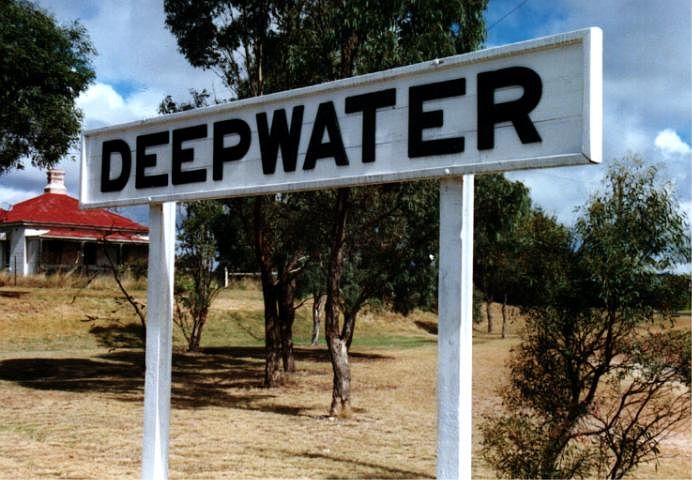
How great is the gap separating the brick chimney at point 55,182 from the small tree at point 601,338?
35371mm

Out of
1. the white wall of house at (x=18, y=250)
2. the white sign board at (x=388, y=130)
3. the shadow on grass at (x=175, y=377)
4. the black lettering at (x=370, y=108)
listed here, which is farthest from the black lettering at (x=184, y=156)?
the white wall of house at (x=18, y=250)

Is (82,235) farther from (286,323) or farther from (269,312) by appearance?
(269,312)

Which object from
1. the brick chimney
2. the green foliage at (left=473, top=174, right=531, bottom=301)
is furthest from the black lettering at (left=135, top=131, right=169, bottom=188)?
the brick chimney

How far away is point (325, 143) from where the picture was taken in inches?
149

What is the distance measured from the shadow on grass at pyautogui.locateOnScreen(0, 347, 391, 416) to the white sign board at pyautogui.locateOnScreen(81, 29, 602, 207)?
10200 millimetres

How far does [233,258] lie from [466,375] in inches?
932

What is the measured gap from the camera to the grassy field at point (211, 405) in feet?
29.6

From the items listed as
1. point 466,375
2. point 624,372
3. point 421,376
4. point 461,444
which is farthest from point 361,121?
point 421,376

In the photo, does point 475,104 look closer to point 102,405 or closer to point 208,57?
point 102,405

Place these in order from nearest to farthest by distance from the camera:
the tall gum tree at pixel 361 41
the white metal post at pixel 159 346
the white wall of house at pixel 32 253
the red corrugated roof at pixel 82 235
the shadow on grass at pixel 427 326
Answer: the white metal post at pixel 159 346 → the tall gum tree at pixel 361 41 → the red corrugated roof at pixel 82 235 → the white wall of house at pixel 32 253 → the shadow on grass at pixel 427 326

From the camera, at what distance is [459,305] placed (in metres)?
3.31

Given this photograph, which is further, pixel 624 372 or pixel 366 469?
pixel 366 469

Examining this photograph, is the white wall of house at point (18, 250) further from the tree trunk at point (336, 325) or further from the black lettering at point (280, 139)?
the black lettering at point (280, 139)

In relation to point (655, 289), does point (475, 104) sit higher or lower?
higher
